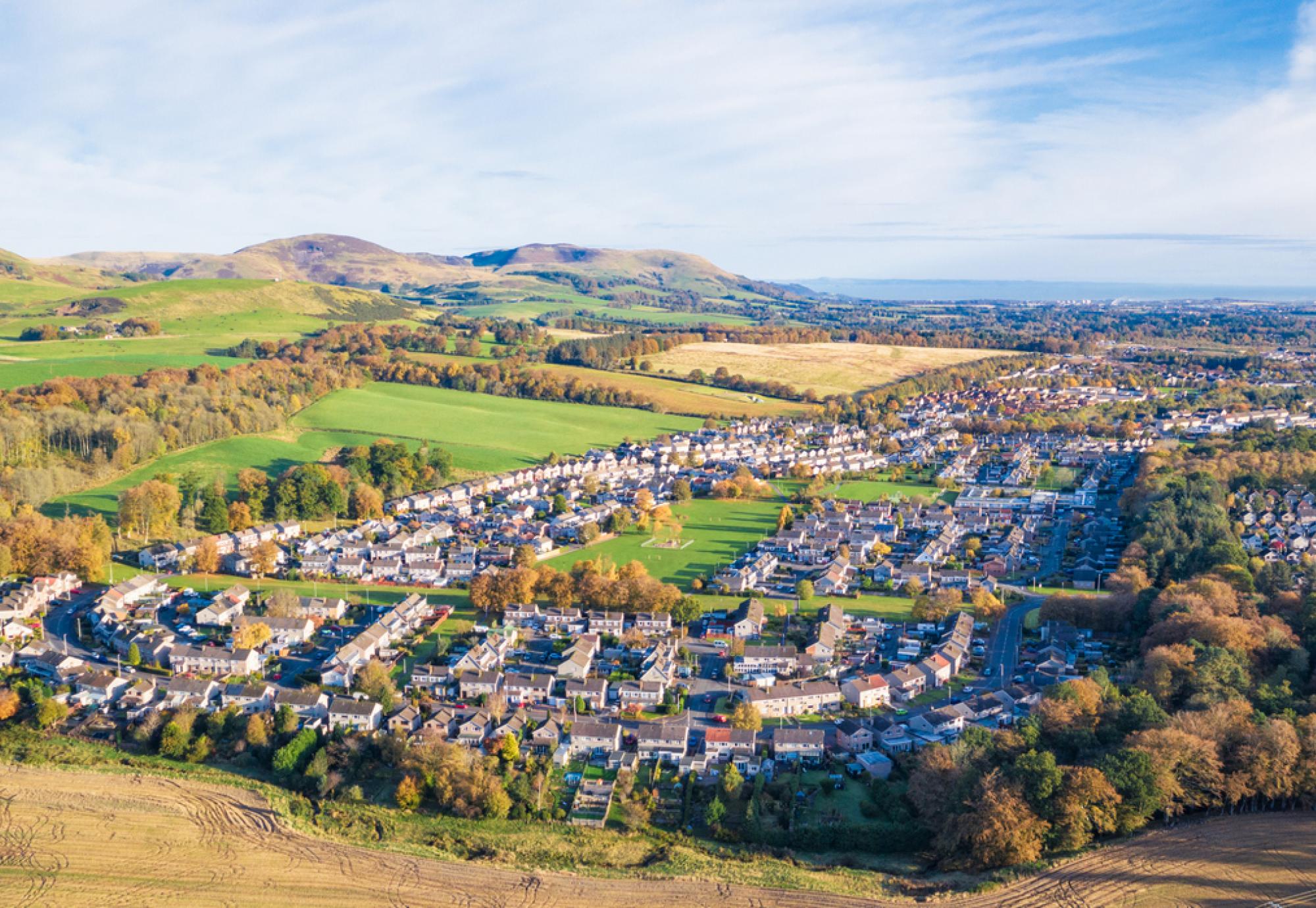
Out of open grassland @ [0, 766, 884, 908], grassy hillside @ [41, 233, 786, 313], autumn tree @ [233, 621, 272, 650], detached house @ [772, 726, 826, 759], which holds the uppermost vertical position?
grassy hillside @ [41, 233, 786, 313]

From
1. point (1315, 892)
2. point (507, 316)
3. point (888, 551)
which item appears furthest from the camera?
point (507, 316)

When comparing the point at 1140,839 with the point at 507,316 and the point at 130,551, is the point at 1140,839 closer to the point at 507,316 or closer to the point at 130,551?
the point at 130,551

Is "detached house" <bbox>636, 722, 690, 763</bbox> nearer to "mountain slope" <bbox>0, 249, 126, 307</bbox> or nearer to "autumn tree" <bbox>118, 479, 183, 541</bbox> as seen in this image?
"autumn tree" <bbox>118, 479, 183, 541</bbox>

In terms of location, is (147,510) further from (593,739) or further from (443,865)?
(443,865)

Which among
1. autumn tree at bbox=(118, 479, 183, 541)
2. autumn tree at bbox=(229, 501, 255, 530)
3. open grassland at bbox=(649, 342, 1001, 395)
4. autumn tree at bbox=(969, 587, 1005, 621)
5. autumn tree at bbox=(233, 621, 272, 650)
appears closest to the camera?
autumn tree at bbox=(233, 621, 272, 650)

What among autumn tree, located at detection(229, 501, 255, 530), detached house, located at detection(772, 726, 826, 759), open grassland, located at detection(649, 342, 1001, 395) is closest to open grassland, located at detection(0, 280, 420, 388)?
autumn tree, located at detection(229, 501, 255, 530)

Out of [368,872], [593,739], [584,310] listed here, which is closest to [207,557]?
[593,739]

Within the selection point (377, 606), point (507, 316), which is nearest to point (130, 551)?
point (377, 606)
